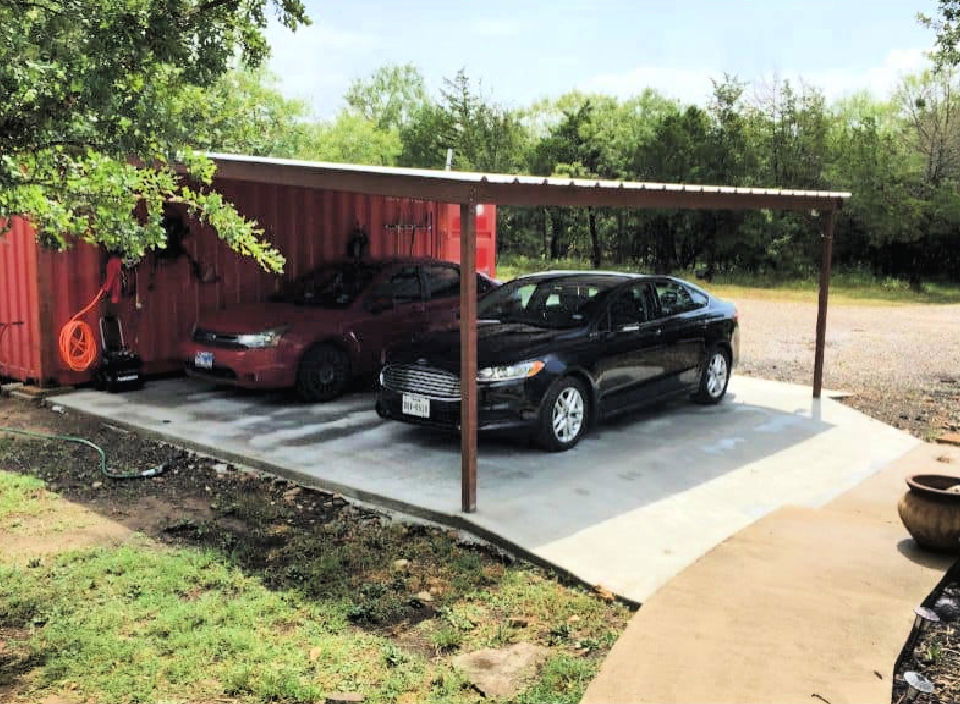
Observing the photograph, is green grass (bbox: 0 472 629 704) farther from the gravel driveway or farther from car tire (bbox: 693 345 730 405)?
the gravel driveway

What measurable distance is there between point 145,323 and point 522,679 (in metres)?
7.85

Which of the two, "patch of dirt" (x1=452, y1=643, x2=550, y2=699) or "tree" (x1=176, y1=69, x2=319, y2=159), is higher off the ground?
"tree" (x1=176, y1=69, x2=319, y2=159)

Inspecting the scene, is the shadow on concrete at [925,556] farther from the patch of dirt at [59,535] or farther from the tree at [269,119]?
the tree at [269,119]

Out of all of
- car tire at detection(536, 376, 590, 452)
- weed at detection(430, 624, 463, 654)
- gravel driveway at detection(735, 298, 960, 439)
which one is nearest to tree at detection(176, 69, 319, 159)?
gravel driveway at detection(735, 298, 960, 439)

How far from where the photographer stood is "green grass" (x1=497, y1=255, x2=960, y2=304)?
2542cm

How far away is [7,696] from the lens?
155 inches

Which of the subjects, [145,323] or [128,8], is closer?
[128,8]

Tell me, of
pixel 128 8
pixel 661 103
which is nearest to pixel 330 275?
pixel 128 8

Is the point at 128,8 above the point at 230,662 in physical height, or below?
above

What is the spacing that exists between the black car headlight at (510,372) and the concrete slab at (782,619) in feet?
7.18

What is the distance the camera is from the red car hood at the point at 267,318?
9523 millimetres

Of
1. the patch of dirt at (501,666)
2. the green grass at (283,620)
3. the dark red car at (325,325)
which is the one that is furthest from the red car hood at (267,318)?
the patch of dirt at (501,666)

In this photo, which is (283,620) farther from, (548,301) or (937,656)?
(548,301)

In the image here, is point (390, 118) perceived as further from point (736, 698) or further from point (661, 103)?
point (736, 698)
